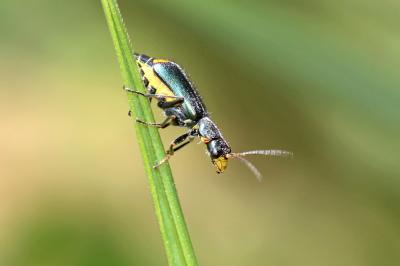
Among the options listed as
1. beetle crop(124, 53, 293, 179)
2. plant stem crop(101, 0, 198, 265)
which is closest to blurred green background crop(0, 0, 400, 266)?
beetle crop(124, 53, 293, 179)

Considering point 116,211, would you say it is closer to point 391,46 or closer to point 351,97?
point 351,97

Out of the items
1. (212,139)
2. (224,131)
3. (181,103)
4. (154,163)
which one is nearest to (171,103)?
(181,103)

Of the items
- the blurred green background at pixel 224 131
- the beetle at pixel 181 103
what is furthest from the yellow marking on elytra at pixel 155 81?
the blurred green background at pixel 224 131

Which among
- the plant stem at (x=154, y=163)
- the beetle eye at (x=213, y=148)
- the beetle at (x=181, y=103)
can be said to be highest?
the beetle at (x=181, y=103)

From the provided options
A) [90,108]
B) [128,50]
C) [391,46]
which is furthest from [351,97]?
[90,108]

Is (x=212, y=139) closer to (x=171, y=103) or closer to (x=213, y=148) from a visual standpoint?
(x=213, y=148)

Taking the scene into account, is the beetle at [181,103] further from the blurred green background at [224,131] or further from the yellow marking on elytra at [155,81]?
the blurred green background at [224,131]
